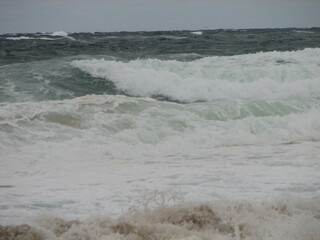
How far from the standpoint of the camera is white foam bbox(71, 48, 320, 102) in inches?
480

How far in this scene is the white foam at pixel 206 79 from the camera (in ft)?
40.0

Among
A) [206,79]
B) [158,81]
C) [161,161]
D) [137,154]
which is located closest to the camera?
[161,161]

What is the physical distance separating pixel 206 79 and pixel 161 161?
762 centimetres

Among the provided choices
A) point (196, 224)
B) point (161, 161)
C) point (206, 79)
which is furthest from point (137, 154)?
point (206, 79)

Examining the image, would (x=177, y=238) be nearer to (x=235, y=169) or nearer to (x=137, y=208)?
(x=137, y=208)

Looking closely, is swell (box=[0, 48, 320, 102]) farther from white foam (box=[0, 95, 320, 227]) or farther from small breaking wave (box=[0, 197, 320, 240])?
small breaking wave (box=[0, 197, 320, 240])

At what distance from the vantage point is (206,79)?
13.1 metres

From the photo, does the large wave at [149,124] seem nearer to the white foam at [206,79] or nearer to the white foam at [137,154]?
the white foam at [137,154]

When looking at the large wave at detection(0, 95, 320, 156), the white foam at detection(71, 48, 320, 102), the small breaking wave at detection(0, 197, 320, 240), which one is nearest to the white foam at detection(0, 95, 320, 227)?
the large wave at detection(0, 95, 320, 156)

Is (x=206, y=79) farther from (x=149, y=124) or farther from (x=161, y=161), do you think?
(x=161, y=161)

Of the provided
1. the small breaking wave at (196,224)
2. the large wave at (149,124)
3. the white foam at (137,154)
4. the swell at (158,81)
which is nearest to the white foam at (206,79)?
the swell at (158,81)

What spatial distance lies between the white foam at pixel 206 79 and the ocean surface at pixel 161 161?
0.06 metres

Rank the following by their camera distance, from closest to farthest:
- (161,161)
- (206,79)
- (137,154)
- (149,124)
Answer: (161,161) < (137,154) < (149,124) < (206,79)

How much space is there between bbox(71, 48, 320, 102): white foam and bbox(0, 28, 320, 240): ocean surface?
0.21 ft
